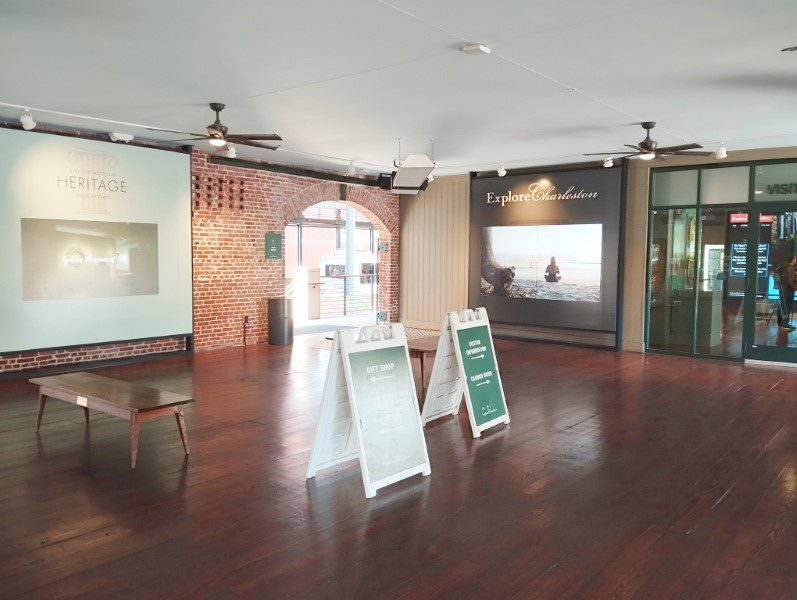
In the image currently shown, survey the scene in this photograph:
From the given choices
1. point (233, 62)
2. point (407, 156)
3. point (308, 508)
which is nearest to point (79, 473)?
point (308, 508)

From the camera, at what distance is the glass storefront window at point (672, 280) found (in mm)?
9336

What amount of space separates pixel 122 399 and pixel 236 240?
5.48 meters

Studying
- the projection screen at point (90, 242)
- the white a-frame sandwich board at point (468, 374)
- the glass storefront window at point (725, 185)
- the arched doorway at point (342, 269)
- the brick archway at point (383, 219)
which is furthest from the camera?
the arched doorway at point (342, 269)

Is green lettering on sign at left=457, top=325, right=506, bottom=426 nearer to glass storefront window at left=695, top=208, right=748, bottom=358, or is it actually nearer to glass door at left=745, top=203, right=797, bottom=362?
glass storefront window at left=695, top=208, right=748, bottom=358

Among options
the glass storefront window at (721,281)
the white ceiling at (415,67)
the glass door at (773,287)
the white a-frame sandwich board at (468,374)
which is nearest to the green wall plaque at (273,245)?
the white ceiling at (415,67)

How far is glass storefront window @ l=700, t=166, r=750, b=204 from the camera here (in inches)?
347

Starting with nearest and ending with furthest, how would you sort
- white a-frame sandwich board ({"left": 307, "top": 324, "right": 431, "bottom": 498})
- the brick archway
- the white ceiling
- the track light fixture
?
1. white a-frame sandwich board ({"left": 307, "top": 324, "right": 431, "bottom": 498})
2. the white ceiling
3. the track light fixture
4. the brick archway

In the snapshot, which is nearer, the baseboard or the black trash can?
the baseboard

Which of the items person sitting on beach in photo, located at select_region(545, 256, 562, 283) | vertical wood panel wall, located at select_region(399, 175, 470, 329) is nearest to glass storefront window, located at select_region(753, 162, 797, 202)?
person sitting on beach in photo, located at select_region(545, 256, 562, 283)

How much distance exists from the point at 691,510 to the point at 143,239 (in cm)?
720

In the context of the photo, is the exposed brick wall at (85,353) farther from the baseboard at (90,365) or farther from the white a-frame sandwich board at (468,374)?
the white a-frame sandwich board at (468,374)

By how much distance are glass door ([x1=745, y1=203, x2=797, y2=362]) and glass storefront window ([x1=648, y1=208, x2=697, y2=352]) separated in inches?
31.0

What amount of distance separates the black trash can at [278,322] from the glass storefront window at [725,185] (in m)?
6.50

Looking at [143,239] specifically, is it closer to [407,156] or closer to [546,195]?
[407,156]
